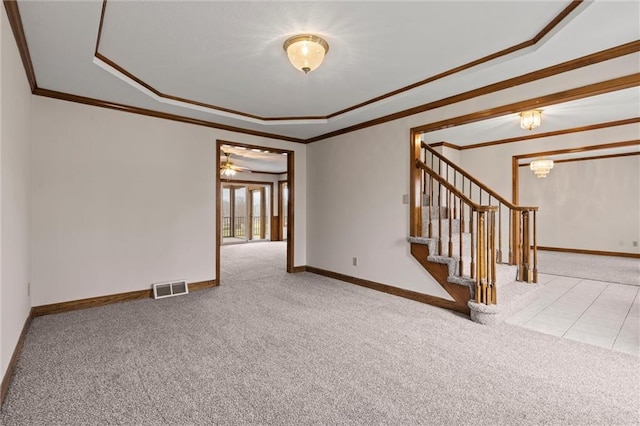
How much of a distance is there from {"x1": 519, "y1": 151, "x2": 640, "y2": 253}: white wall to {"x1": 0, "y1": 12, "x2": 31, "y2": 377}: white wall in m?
10.1

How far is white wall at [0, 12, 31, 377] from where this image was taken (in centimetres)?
188

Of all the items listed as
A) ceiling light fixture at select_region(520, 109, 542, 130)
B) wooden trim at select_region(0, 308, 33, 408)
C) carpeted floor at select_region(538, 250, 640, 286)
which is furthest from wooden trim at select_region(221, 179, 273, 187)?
ceiling light fixture at select_region(520, 109, 542, 130)

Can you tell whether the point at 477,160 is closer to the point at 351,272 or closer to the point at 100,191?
the point at 351,272

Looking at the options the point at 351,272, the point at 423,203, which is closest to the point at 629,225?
the point at 423,203

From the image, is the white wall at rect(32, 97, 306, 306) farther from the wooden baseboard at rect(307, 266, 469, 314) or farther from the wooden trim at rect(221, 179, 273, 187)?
the wooden trim at rect(221, 179, 273, 187)

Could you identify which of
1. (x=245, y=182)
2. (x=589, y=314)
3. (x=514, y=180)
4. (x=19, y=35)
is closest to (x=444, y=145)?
(x=514, y=180)

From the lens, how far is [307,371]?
2.16 m

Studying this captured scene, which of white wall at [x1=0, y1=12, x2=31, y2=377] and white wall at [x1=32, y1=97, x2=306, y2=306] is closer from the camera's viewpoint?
white wall at [x1=0, y1=12, x2=31, y2=377]

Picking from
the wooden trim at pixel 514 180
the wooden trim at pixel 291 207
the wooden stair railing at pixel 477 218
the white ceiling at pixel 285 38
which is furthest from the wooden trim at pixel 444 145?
the wooden trim at pixel 291 207

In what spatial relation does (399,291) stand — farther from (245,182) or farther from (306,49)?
(245,182)

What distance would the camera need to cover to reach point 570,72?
2.74 meters

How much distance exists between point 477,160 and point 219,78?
200 inches

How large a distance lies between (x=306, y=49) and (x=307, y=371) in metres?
2.31

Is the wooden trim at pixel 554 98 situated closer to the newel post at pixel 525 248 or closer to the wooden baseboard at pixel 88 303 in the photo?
the newel post at pixel 525 248
